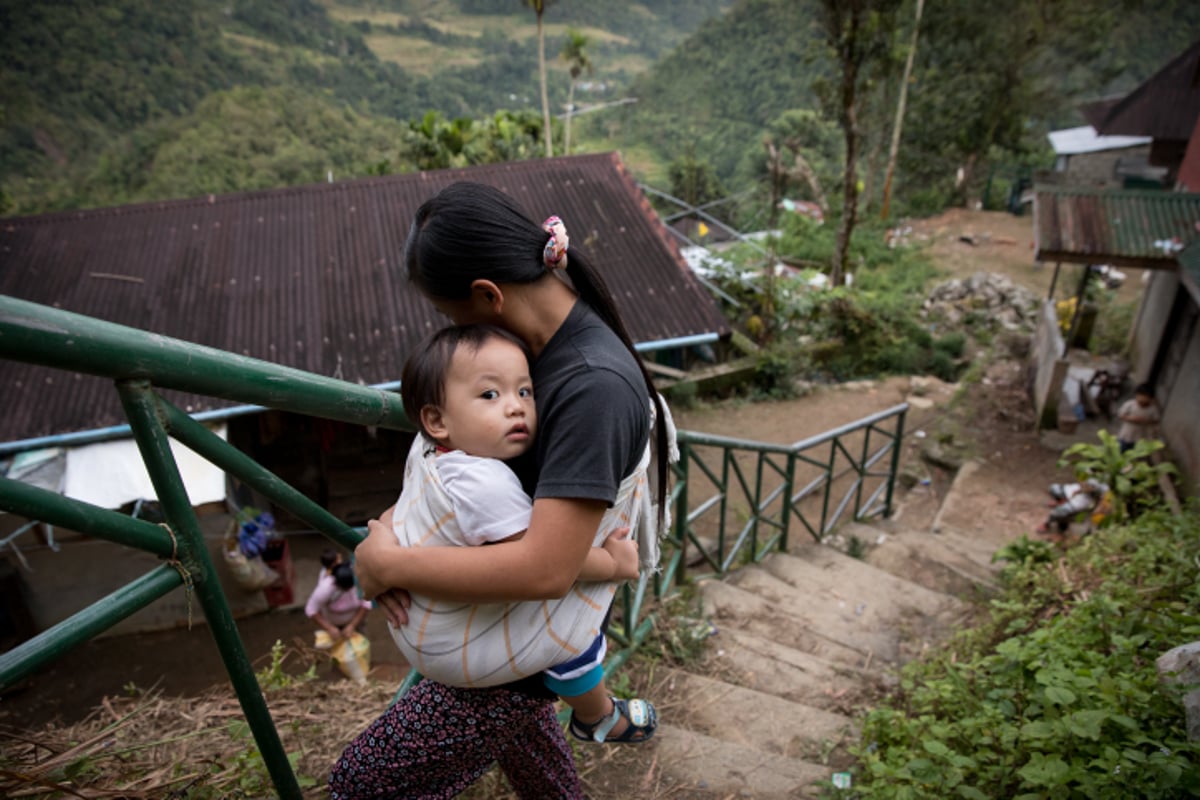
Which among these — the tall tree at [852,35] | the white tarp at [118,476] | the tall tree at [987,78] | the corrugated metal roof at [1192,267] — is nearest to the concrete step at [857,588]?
the corrugated metal roof at [1192,267]

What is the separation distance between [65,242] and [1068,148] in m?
23.1

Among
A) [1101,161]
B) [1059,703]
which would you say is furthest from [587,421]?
[1101,161]

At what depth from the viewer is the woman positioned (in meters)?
0.95

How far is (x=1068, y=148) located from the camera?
64.2ft

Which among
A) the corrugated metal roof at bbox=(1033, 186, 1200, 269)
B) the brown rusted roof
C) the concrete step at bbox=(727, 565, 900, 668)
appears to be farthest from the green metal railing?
the brown rusted roof

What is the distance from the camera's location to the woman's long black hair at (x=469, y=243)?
3.49 feet

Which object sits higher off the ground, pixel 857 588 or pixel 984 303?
pixel 857 588

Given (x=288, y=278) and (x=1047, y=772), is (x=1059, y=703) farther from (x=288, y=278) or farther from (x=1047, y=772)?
(x=288, y=278)

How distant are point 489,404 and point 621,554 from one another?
334 mm

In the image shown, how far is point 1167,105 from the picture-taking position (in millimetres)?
11344

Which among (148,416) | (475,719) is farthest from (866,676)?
(148,416)

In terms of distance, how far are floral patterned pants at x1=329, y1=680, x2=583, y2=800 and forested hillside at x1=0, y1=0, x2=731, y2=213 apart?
570 inches

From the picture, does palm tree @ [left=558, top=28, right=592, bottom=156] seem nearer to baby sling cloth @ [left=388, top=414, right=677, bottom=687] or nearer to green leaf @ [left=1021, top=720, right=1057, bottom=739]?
green leaf @ [left=1021, top=720, right=1057, bottom=739]

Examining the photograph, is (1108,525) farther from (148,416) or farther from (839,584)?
(148,416)
